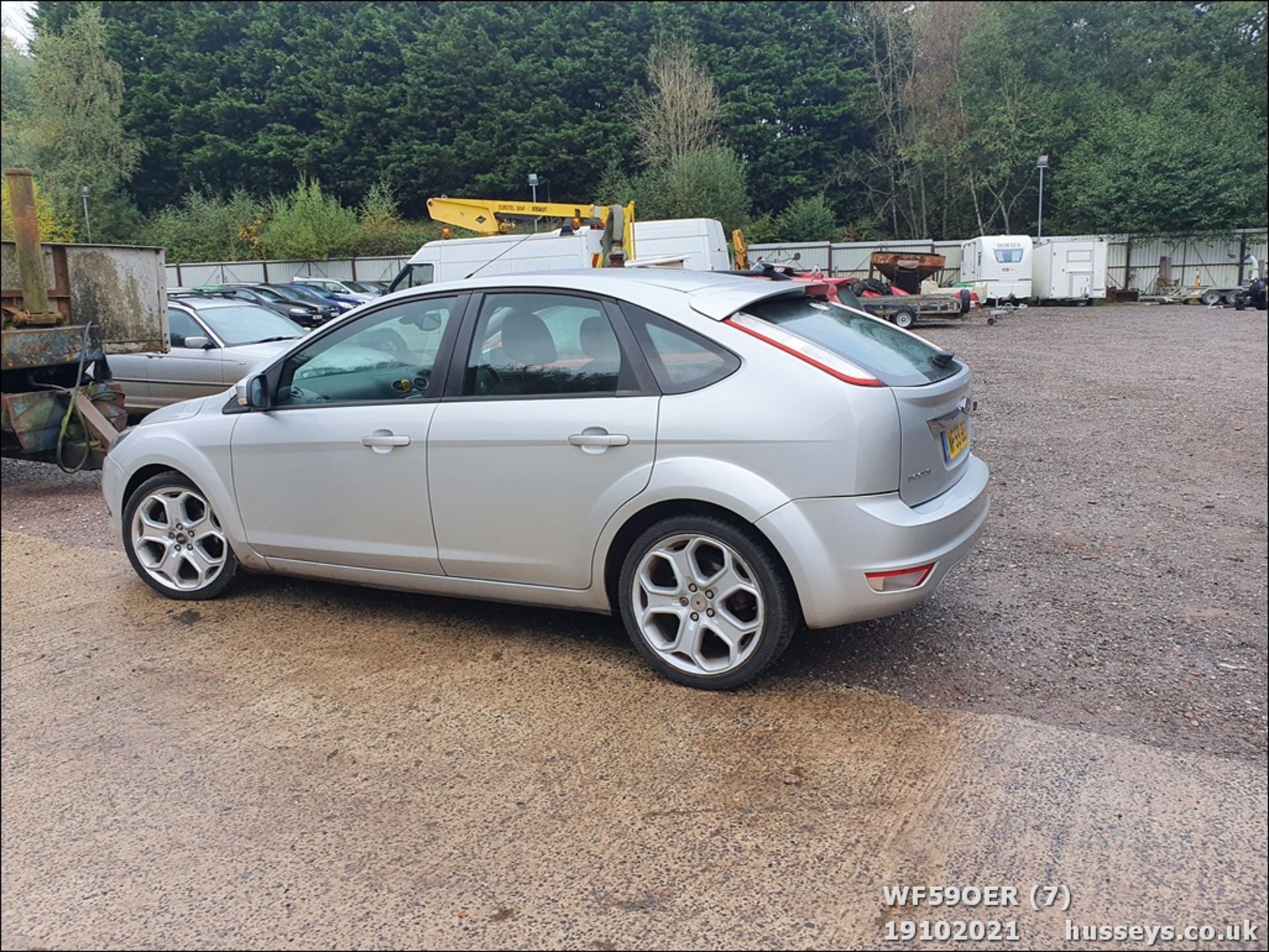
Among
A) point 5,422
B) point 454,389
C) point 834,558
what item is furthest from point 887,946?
point 5,422

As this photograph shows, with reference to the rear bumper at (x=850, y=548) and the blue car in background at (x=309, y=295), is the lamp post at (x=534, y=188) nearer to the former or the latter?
the blue car in background at (x=309, y=295)

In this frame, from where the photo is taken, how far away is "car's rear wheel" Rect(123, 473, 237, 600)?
16.1ft

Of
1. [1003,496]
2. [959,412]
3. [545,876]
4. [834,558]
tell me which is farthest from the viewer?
[1003,496]

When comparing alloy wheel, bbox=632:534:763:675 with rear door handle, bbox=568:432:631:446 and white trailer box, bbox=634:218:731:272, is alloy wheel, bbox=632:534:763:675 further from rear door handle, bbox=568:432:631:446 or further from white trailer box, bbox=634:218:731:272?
white trailer box, bbox=634:218:731:272

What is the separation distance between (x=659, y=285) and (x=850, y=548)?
1.42 metres

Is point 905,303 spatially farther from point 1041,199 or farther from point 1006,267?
point 1041,199

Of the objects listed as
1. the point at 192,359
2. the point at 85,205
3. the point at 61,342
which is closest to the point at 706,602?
the point at 61,342

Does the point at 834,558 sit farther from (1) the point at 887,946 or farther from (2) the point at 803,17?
(2) the point at 803,17

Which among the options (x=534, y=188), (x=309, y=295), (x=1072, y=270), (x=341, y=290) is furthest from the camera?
(x=534, y=188)

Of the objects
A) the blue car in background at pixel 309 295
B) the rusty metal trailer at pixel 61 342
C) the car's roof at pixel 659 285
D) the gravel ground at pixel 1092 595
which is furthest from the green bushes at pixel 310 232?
the car's roof at pixel 659 285

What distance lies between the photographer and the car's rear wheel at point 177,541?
4.92 m

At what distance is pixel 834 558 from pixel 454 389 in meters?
1.80

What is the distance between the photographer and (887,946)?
7.89ft

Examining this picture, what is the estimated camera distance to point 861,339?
4.12m
